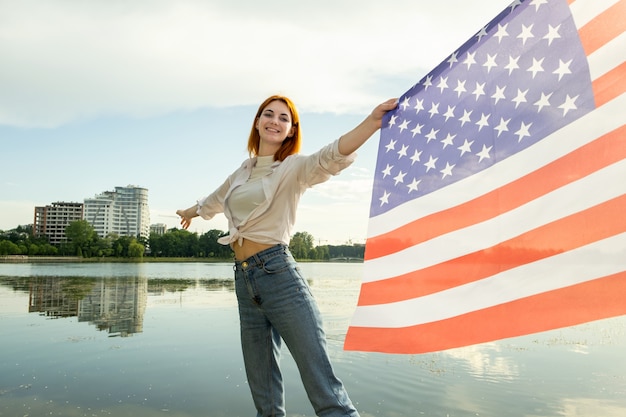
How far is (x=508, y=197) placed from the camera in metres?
2.57

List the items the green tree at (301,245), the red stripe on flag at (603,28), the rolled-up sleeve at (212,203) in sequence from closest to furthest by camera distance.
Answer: the red stripe on flag at (603,28) < the rolled-up sleeve at (212,203) < the green tree at (301,245)

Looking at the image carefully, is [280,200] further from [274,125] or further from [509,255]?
[509,255]

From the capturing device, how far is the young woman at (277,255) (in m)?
2.66

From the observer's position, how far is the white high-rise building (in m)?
175

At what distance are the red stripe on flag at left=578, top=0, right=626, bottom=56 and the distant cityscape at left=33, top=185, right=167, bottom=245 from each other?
151 meters

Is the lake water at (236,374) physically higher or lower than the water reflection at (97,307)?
lower

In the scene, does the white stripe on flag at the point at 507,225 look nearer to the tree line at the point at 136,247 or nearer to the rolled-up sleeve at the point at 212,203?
the rolled-up sleeve at the point at 212,203

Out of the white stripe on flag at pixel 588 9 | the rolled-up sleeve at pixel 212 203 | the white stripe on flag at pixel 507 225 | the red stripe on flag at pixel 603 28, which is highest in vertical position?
the white stripe on flag at pixel 588 9

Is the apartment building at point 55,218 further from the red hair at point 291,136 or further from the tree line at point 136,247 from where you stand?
the red hair at point 291,136

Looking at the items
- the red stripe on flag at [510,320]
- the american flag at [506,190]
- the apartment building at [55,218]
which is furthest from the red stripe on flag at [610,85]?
the apartment building at [55,218]

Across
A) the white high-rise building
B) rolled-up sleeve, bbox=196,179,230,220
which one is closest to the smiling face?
rolled-up sleeve, bbox=196,179,230,220

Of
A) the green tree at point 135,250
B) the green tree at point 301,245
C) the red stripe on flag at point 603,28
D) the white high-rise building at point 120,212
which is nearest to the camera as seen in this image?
the red stripe on flag at point 603,28

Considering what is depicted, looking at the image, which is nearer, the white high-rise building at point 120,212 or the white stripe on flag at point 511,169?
the white stripe on flag at point 511,169

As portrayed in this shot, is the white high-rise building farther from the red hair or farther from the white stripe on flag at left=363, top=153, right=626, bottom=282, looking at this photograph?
the white stripe on flag at left=363, top=153, right=626, bottom=282
